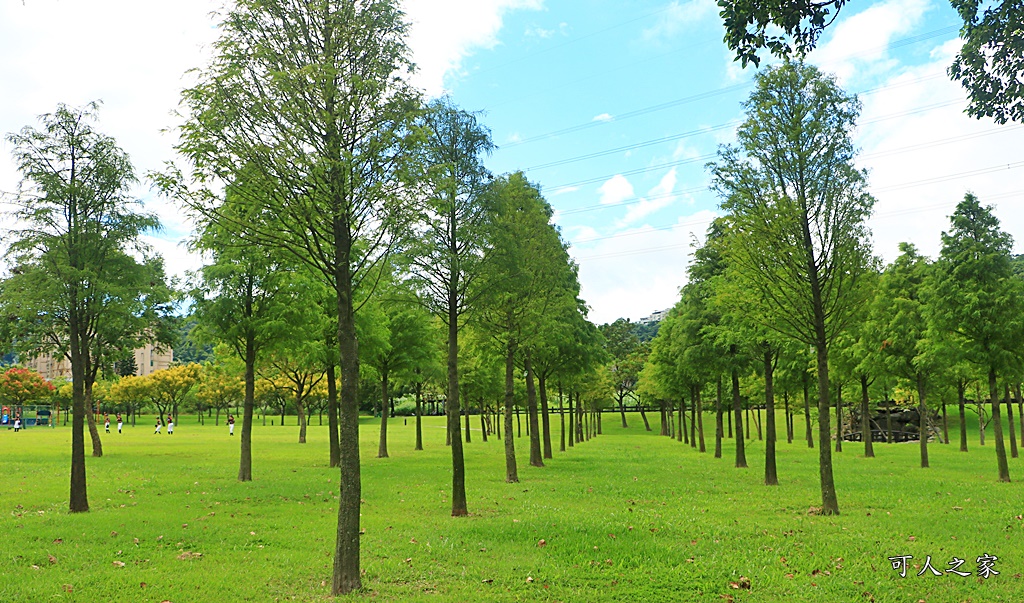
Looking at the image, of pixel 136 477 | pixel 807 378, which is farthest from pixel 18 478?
pixel 807 378

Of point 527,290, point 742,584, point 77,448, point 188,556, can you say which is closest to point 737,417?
point 527,290

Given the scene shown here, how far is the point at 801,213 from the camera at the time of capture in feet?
47.3

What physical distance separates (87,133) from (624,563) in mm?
13955

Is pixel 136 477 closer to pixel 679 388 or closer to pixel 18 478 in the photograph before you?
pixel 18 478

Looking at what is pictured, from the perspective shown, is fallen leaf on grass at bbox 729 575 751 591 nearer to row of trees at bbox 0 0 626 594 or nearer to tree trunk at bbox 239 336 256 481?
row of trees at bbox 0 0 626 594

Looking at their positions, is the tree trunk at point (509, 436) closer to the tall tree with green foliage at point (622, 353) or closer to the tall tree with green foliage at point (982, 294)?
the tall tree with green foliage at point (982, 294)

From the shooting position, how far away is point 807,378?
35.6 m

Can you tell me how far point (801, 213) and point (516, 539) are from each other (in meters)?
9.40

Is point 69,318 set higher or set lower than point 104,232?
lower

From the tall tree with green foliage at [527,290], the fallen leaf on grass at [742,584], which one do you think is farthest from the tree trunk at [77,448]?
the fallen leaf on grass at [742,584]

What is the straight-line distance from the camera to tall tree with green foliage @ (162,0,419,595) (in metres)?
8.11

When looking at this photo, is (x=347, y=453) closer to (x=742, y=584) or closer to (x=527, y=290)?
(x=742, y=584)

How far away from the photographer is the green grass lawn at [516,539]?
7.90 m

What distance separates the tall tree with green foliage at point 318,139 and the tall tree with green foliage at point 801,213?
29.6 feet
